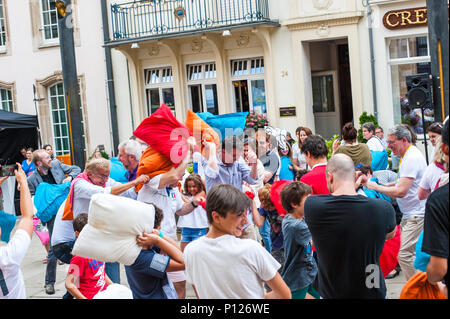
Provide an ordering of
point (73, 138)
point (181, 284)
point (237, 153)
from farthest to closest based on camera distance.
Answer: point (73, 138)
point (237, 153)
point (181, 284)

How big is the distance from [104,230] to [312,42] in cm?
1384

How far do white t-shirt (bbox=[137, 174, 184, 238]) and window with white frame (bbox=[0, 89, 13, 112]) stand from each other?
54.2 feet

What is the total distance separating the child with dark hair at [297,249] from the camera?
4.59 m

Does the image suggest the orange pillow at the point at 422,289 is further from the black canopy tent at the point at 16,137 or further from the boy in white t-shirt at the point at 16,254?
the black canopy tent at the point at 16,137

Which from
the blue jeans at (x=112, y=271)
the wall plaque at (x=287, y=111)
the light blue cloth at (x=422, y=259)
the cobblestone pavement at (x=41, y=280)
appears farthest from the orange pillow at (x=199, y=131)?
the wall plaque at (x=287, y=111)

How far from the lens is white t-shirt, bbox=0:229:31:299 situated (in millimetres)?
3527

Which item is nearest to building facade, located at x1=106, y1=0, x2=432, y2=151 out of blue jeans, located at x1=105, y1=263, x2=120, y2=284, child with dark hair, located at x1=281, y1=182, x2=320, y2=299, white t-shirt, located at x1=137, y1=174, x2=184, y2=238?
white t-shirt, located at x1=137, y1=174, x2=184, y2=238

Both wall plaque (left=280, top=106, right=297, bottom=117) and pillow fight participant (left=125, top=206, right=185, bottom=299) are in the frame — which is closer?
pillow fight participant (left=125, top=206, right=185, bottom=299)

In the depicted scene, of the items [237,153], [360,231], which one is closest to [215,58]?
[237,153]

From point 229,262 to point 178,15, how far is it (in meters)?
14.8

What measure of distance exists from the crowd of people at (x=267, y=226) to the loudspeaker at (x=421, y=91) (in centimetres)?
103

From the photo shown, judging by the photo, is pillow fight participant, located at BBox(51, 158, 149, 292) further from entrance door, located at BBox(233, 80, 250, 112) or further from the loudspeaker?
entrance door, located at BBox(233, 80, 250, 112)
